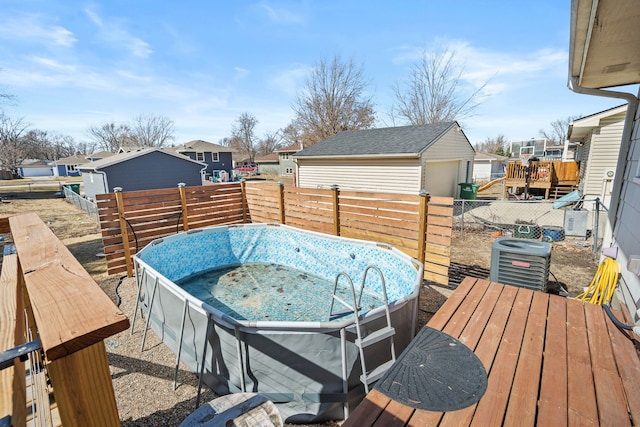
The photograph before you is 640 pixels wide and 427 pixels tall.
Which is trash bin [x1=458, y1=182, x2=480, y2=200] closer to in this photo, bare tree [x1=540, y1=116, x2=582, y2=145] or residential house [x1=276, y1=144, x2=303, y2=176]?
residential house [x1=276, y1=144, x2=303, y2=176]

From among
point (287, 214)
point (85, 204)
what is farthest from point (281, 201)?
point (85, 204)

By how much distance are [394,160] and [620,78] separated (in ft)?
28.1

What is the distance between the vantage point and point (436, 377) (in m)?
2.03

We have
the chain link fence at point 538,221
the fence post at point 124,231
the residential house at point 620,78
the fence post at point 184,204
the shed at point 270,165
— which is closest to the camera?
the residential house at point 620,78

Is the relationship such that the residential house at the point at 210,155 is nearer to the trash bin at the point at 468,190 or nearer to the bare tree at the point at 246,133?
the bare tree at the point at 246,133

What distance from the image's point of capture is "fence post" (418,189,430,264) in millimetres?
5227

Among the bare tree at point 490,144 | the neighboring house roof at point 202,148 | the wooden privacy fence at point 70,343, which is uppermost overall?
the bare tree at point 490,144

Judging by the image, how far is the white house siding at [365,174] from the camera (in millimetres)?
11859

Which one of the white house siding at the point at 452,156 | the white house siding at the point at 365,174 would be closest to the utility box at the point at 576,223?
the white house siding at the point at 365,174

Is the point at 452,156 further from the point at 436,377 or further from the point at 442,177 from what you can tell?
the point at 436,377

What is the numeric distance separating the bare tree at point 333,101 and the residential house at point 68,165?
37.9 meters

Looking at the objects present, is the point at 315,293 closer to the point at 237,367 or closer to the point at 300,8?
the point at 237,367

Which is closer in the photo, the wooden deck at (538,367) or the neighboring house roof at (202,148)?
the wooden deck at (538,367)

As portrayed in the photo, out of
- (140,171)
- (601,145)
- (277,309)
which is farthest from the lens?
(140,171)
